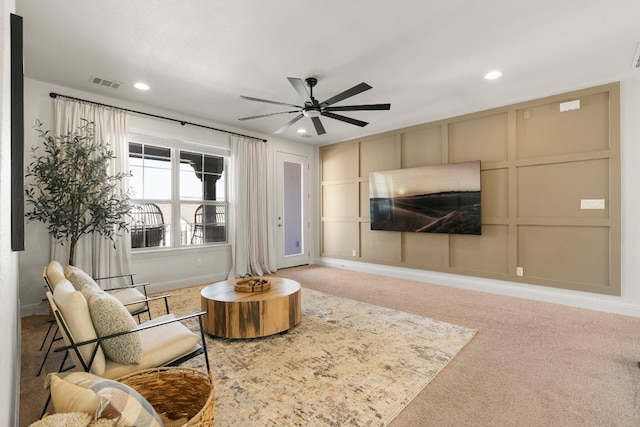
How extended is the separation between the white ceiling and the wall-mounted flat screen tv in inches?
47.0

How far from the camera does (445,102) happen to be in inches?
177

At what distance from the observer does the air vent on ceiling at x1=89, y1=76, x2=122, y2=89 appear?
367 cm

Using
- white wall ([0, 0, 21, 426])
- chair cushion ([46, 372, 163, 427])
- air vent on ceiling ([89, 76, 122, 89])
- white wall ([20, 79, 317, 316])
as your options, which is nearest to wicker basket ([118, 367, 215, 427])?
chair cushion ([46, 372, 163, 427])

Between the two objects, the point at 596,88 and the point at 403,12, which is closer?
the point at 403,12

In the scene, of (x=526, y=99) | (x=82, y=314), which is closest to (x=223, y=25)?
(x=82, y=314)

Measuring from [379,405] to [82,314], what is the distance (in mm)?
1772

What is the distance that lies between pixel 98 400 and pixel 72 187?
325 centimetres

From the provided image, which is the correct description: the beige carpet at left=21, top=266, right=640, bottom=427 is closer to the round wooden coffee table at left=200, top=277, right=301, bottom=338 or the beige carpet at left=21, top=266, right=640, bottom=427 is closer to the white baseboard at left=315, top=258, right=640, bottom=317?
the white baseboard at left=315, top=258, right=640, bottom=317

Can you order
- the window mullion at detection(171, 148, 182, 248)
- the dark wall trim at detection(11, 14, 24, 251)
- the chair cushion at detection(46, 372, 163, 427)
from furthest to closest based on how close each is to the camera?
the window mullion at detection(171, 148, 182, 248), the dark wall trim at detection(11, 14, 24, 251), the chair cushion at detection(46, 372, 163, 427)

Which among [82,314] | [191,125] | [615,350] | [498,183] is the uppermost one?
[191,125]

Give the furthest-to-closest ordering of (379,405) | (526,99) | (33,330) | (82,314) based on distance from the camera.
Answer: (526,99)
(33,330)
(379,405)
(82,314)

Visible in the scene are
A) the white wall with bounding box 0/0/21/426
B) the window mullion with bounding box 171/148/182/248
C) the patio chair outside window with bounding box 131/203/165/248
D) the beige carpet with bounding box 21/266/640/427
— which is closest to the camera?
the white wall with bounding box 0/0/21/426

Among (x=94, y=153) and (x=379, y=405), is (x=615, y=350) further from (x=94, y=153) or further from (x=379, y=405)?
(x=94, y=153)

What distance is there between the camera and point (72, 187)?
3.42 m
